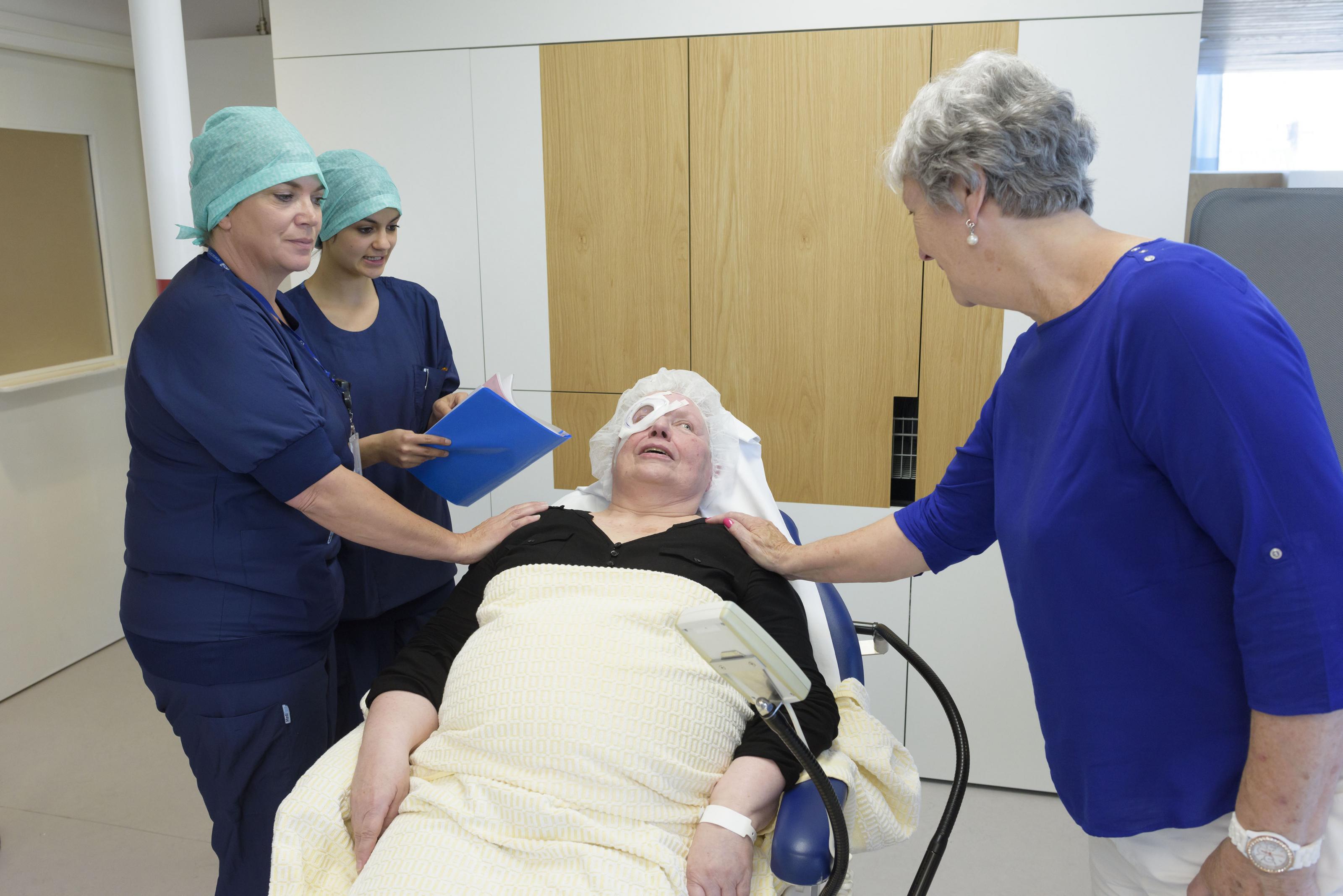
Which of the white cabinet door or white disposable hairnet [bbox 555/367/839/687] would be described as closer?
white disposable hairnet [bbox 555/367/839/687]

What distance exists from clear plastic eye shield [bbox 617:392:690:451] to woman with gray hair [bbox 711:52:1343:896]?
0.77 meters

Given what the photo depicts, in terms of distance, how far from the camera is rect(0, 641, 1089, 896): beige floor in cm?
232

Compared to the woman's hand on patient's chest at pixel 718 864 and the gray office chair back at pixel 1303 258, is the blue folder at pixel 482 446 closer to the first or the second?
the woman's hand on patient's chest at pixel 718 864

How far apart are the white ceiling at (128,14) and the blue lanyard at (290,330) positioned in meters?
1.72

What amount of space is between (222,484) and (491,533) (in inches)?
17.9

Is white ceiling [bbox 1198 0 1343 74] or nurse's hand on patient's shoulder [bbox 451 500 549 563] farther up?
white ceiling [bbox 1198 0 1343 74]

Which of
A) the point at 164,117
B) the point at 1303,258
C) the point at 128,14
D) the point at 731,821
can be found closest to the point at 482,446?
→ the point at 731,821

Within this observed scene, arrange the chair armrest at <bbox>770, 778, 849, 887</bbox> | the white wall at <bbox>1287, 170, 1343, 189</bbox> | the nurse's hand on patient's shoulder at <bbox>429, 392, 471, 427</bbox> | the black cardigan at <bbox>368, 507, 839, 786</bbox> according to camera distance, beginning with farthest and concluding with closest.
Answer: the white wall at <bbox>1287, 170, 1343, 189</bbox> < the nurse's hand on patient's shoulder at <bbox>429, 392, 471, 427</bbox> < the black cardigan at <bbox>368, 507, 839, 786</bbox> < the chair armrest at <bbox>770, 778, 849, 887</bbox>

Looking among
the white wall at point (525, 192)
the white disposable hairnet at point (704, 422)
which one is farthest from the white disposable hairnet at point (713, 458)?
the white wall at point (525, 192)

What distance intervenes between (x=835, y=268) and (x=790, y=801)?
151cm

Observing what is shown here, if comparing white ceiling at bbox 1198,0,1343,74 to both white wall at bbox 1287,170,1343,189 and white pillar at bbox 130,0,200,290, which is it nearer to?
white wall at bbox 1287,170,1343,189

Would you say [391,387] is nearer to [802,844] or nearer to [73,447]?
[802,844]

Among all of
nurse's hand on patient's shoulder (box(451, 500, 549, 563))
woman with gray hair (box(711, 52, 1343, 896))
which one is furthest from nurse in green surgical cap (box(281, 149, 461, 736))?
woman with gray hair (box(711, 52, 1343, 896))

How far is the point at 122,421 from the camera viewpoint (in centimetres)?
377
